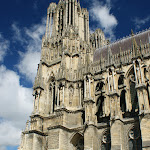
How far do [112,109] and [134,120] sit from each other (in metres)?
2.06

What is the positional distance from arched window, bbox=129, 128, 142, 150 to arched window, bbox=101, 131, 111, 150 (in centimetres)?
180

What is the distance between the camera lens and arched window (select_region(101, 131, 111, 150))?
1892 centimetres

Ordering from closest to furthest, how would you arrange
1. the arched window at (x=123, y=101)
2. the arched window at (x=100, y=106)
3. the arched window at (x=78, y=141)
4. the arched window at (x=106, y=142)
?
the arched window at (x=106, y=142), the arched window at (x=78, y=141), the arched window at (x=123, y=101), the arched window at (x=100, y=106)

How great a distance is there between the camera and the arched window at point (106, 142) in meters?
18.9

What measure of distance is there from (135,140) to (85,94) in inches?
249

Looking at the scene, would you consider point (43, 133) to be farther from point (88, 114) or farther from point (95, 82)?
point (95, 82)

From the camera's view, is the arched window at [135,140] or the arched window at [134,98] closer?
the arched window at [135,140]

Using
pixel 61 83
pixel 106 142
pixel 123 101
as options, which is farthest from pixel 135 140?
pixel 61 83

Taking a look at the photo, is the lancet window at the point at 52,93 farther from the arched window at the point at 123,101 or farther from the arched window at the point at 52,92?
the arched window at the point at 123,101

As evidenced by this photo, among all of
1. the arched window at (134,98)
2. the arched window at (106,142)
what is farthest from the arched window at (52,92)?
the arched window at (134,98)

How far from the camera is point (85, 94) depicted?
21.5 metres

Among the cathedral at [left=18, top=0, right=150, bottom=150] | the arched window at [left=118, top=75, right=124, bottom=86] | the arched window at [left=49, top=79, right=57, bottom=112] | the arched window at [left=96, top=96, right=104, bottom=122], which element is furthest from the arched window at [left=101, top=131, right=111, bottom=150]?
the arched window at [left=49, top=79, right=57, bottom=112]

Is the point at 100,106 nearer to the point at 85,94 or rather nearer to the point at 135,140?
the point at 85,94

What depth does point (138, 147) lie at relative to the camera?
1778 centimetres
